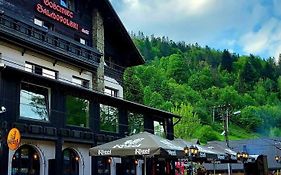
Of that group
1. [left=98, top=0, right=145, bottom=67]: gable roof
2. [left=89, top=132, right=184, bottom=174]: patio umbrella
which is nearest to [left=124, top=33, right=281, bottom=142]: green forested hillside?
[left=98, top=0, right=145, bottom=67]: gable roof

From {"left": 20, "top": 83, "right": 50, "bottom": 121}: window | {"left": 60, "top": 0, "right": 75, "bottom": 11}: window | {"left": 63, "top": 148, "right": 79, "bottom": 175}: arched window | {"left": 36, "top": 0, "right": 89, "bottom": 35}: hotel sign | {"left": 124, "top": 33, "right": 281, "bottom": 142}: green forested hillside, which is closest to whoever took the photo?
{"left": 20, "top": 83, "right": 50, "bottom": 121}: window

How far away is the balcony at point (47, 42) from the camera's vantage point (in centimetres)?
2027

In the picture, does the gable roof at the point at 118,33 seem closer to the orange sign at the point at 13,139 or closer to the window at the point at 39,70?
the window at the point at 39,70

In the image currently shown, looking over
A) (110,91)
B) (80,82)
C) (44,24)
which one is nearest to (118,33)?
(110,91)

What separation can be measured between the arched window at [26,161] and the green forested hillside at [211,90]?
5396 cm

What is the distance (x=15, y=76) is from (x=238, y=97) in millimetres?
106182

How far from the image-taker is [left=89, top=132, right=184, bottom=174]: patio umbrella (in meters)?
16.0

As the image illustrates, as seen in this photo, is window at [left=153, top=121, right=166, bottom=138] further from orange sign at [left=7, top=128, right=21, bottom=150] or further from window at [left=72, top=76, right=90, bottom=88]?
orange sign at [left=7, top=128, right=21, bottom=150]

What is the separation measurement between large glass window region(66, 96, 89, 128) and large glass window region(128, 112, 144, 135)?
13.3 ft

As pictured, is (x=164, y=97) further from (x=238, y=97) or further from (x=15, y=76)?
(x=15, y=76)

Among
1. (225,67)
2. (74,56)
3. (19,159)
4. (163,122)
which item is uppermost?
(225,67)

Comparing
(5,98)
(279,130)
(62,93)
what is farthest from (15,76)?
(279,130)

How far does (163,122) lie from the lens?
29859mm

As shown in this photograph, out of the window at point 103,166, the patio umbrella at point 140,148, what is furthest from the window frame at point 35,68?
the patio umbrella at point 140,148
